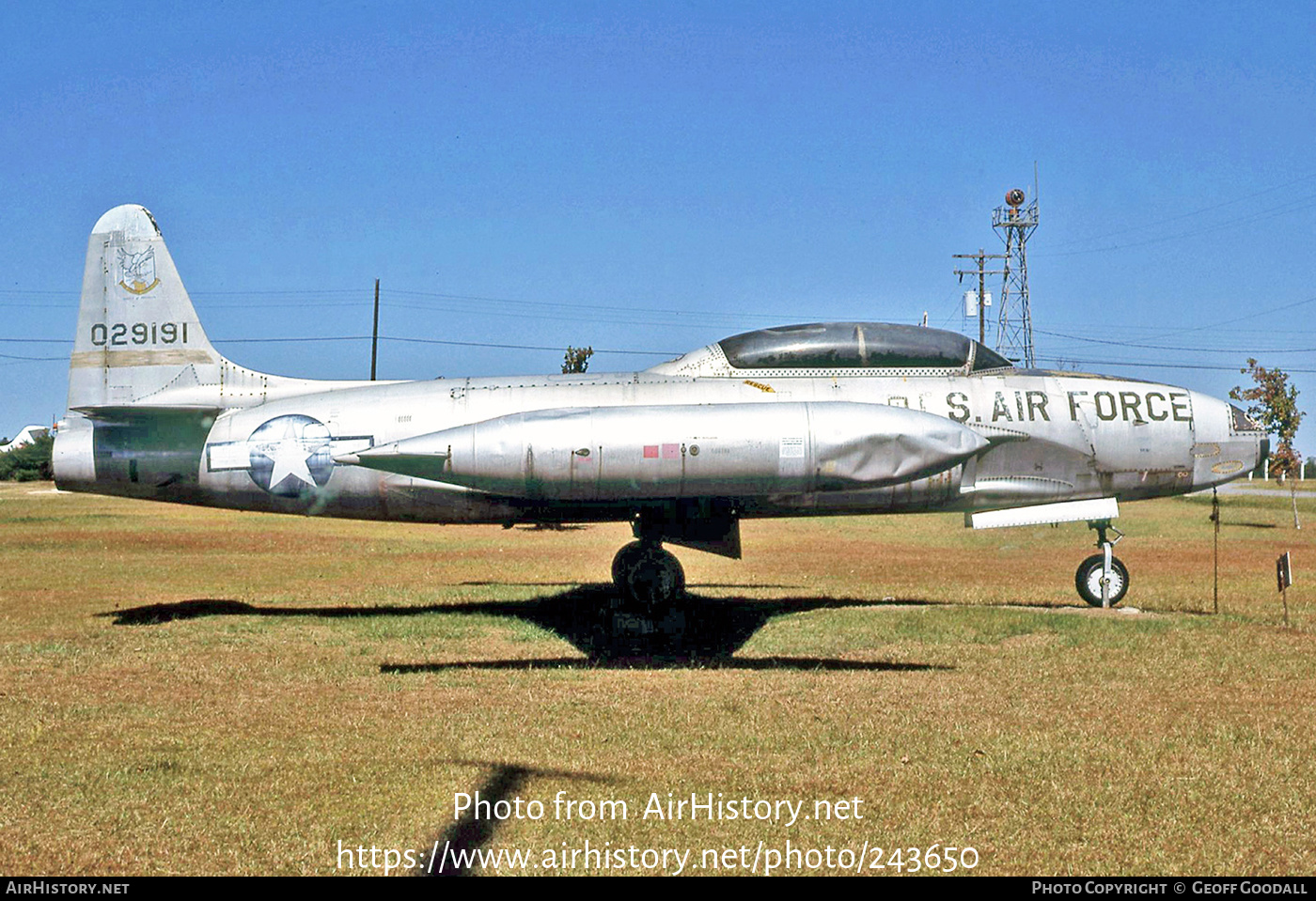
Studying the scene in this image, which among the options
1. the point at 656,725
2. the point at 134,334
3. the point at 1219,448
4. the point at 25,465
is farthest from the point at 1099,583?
the point at 25,465

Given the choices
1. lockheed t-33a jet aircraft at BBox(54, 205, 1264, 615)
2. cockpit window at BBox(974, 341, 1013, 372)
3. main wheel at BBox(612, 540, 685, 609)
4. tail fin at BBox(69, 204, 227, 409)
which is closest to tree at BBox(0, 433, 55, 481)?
tail fin at BBox(69, 204, 227, 409)

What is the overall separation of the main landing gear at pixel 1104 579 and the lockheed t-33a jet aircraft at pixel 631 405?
Result: 27 mm

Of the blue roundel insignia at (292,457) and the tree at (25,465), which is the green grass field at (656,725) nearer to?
the blue roundel insignia at (292,457)

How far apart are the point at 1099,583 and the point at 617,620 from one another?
6388 mm

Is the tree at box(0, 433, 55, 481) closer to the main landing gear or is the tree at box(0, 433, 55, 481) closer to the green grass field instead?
the green grass field

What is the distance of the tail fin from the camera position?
1486 centimetres

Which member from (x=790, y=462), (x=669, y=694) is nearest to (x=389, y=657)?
(x=669, y=694)

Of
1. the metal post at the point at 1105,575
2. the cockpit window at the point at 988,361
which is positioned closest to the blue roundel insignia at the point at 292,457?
the cockpit window at the point at 988,361

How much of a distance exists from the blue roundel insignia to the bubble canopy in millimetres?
5013

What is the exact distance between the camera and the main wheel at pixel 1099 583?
586 inches

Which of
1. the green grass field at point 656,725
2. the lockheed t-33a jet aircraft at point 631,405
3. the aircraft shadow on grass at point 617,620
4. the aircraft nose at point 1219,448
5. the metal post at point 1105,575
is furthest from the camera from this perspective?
the metal post at point 1105,575

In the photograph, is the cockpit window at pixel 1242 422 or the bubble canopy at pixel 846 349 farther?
the cockpit window at pixel 1242 422

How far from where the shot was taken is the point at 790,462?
10.9 m
